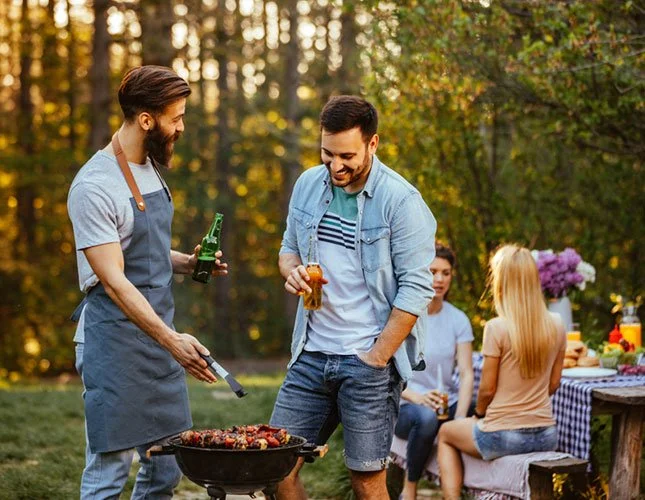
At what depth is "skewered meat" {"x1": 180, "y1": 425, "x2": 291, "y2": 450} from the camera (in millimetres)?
3637

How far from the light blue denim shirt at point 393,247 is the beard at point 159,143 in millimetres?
621

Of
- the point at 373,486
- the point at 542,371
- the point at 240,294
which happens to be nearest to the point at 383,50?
the point at 542,371

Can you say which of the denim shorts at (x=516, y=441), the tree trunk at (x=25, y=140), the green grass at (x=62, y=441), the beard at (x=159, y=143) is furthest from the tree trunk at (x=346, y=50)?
the beard at (x=159, y=143)

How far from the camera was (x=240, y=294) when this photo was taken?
2638 cm

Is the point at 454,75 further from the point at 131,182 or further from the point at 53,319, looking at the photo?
the point at 53,319

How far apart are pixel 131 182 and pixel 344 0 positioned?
5537mm

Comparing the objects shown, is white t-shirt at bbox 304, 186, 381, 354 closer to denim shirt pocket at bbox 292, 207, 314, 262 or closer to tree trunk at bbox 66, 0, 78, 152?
denim shirt pocket at bbox 292, 207, 314, 262

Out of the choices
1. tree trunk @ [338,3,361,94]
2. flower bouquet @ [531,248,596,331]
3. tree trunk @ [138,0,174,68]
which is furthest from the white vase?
tree trunk @ [338,3,361,94]

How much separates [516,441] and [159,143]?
102 inches

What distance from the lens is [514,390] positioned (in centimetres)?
539

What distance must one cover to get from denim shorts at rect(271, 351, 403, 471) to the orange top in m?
1.36

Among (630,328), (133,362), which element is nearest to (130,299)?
(133,362)

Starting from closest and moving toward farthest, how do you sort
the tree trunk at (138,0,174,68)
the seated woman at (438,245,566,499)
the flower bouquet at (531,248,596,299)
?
1. the seated woman at (438,245,566,499)
2. the flower bouquet at (531,248,596,299)
3. the tree trunk at (138,0,174,68)

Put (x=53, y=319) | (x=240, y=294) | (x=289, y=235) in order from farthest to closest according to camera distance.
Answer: (x=240, y=294)
(x=53, y=319)
(x=289, y=235)
